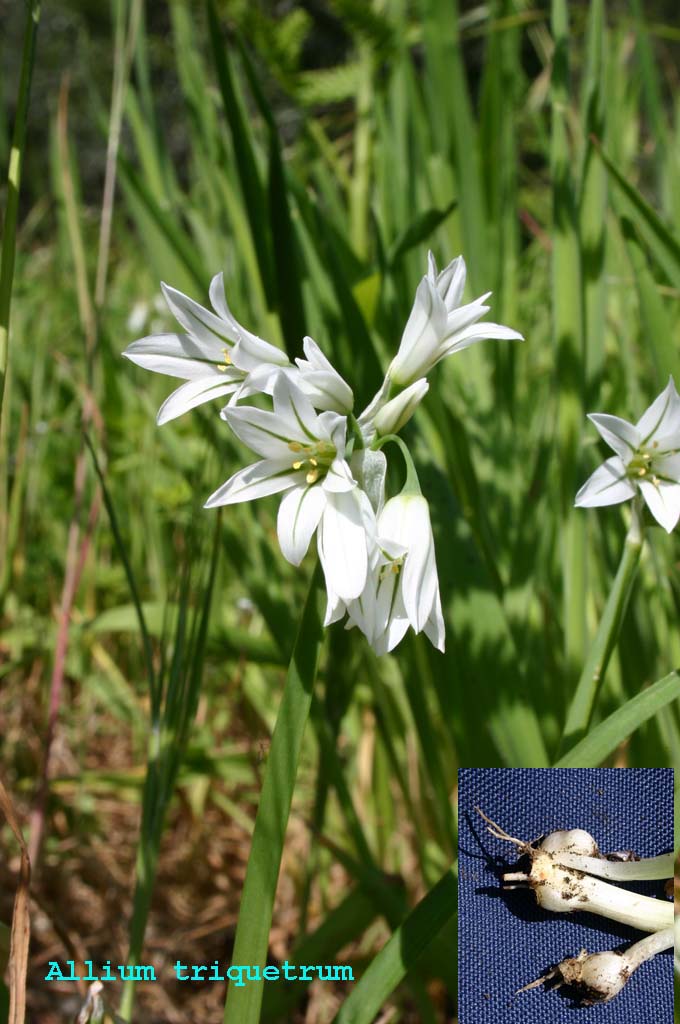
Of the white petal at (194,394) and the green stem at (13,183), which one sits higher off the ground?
the green stem at (13,183)

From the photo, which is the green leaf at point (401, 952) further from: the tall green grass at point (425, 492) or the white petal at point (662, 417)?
the white petal at point (662, 417)

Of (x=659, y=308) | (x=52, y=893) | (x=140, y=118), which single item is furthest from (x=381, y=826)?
(x=140, y=118)

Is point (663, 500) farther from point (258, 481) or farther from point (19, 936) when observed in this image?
point (19, 936)

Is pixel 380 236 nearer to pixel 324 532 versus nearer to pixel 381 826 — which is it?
pixel 324 532

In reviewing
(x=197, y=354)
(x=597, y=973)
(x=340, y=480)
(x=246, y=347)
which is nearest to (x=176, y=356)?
(x=197, y=354)

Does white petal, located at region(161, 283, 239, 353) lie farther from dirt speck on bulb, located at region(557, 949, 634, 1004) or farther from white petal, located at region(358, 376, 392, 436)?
dirt speck on bulb, located at region(557, 949, 634, 1004)

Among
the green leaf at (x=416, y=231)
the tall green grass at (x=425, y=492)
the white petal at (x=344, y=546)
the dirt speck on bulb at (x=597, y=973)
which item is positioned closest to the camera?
the white petal at (x=344, y=546)

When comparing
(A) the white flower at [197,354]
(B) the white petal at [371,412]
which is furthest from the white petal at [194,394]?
(B) the white petal at [371,412]
